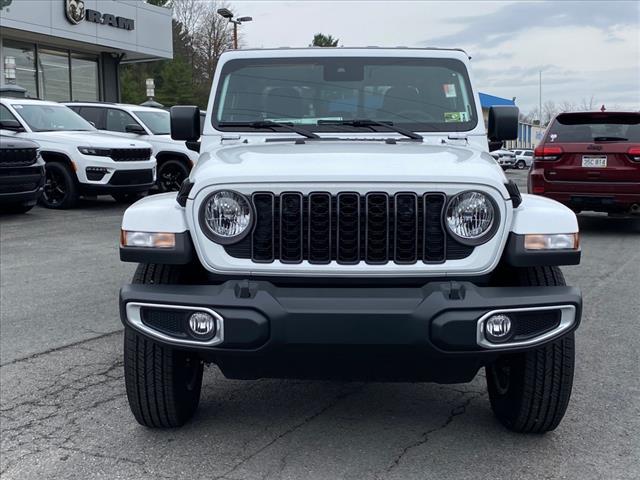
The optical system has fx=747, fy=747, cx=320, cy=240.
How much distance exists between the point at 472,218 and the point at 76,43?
957 inches

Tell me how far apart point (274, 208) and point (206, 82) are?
52.3 metres

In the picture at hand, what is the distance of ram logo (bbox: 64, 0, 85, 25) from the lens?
23312 millimetres

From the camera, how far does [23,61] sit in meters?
23.5

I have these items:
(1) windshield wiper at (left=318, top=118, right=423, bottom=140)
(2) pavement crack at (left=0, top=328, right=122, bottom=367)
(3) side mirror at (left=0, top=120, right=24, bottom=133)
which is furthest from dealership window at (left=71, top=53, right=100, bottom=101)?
(1) windshield wiper at (left=318, top=118, right=423, bottom=140)

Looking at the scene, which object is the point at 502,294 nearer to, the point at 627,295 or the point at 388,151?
the point at 388,151

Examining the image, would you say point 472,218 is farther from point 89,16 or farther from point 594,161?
point 89,16

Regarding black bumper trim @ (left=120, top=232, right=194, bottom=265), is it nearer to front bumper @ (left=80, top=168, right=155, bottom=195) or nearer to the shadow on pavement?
the shadow on pavement

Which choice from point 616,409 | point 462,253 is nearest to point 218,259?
point 462,253

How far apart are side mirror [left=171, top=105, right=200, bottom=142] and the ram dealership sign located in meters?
20.8

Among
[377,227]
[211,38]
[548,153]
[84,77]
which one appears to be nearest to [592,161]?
[548,153]

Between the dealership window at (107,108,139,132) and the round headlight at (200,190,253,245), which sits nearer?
the round headlight at (200,190,253,245)

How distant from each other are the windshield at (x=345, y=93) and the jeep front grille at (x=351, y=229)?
1363mm

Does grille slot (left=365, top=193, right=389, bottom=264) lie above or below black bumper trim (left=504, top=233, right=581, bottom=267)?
above

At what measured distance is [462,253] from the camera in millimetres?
3119
